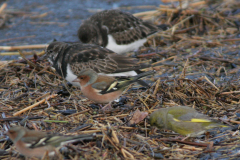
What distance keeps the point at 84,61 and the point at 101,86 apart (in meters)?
1.29

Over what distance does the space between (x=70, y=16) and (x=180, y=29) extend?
4.17 metres

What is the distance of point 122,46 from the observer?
8.76 meters

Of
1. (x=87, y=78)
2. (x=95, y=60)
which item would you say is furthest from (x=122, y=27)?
(x=87, y=78)

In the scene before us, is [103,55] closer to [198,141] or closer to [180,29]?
[198,141]

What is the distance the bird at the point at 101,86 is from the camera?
17.7ft

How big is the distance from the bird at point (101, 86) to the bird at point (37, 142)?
1623 mm

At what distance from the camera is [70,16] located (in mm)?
11938

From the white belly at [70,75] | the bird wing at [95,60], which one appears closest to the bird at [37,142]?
the white belly at [70,75]

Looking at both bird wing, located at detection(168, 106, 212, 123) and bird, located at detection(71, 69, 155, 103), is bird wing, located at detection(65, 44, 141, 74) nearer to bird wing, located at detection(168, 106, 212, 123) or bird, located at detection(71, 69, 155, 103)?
bird, located at detection(71, 69, 155, 103)

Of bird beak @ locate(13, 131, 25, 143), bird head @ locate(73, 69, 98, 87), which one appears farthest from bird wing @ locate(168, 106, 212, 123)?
bird beak @ locate(13, 131, 25, 143)

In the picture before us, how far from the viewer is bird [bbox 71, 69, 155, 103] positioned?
540 cm

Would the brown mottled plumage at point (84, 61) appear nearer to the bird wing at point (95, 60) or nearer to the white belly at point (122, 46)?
the bird wing at point (95, 60)

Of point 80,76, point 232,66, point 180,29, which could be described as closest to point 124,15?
point 180,29

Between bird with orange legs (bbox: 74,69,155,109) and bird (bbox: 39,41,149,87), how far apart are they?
3.18 feet
